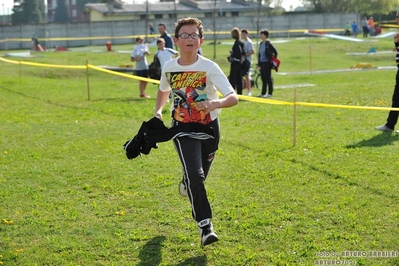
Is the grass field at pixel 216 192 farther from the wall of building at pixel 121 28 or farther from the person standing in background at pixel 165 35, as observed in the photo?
the wall of building at pixel 121 28

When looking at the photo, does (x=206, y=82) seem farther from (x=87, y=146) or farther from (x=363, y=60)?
(x=363, y=60)

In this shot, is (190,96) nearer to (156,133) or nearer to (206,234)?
(156,133)

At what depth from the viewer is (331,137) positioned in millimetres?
11734

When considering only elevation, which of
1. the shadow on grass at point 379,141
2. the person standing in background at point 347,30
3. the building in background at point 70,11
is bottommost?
the shadow on grass at point 379,141

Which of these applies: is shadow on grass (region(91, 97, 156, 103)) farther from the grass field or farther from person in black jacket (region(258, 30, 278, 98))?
person in black jacket (region(258, 30, 278, 98))

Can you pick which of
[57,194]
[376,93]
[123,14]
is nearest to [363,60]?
[376,93]

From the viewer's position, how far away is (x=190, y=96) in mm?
6207

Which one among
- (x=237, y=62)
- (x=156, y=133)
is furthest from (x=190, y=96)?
(x=237, y=62)

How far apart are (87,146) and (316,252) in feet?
21.0

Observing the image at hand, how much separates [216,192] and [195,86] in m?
2.32

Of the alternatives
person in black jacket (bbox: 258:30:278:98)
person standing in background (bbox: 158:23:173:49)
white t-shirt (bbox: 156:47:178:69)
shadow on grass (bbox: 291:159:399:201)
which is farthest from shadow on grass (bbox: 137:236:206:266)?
person in black jacket (bbox: 258:30:278:98)

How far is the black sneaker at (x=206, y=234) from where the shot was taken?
5898 mm

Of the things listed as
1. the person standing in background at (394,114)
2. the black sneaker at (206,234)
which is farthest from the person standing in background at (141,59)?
the black sneaker at (206,234)

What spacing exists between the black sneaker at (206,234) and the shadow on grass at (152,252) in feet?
1.39
